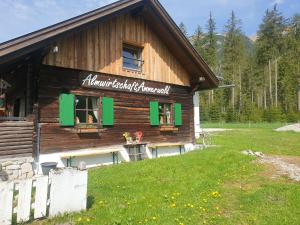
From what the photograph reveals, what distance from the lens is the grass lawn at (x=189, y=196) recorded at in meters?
5.90

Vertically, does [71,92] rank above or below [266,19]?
below

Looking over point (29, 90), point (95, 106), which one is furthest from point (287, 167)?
point (29, 90)

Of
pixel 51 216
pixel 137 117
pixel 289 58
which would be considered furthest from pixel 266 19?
pixel 51 216

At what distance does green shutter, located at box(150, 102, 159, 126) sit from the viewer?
15008 mm

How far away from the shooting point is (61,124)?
11.4 metres

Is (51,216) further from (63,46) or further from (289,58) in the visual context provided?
(289,58)

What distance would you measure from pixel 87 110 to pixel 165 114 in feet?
16.1

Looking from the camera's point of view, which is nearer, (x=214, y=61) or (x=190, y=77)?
(x=190, y=77)

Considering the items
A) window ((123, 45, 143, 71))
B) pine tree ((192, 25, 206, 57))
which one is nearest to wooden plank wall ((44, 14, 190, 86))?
window ((123, 45, 143, 71))

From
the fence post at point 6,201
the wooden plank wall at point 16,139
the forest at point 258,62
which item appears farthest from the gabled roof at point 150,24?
the forest at point 258,62

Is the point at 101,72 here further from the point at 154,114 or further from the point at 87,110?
the point at 154,114

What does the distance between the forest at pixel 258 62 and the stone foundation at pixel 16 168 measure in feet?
164

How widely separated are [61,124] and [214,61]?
5265 centimetres

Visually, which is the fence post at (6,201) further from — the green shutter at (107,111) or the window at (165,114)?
the window at (165,114)
